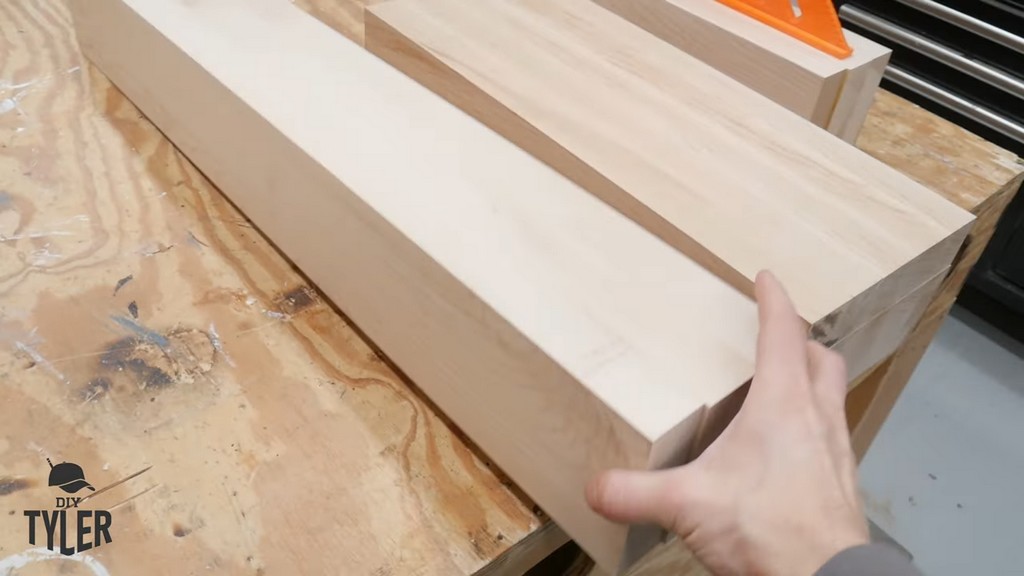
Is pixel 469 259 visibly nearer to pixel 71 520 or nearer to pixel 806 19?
pixel 71 520

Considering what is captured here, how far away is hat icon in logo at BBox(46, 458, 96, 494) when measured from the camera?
60cm

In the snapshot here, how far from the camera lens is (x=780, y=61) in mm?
878

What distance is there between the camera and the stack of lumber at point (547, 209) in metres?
0.55

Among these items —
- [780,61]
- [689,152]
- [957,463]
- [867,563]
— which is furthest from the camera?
[957,463]

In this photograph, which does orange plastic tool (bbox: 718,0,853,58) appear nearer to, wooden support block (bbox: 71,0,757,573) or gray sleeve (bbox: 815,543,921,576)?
wooden support block (bbox: 71,0,757,573)

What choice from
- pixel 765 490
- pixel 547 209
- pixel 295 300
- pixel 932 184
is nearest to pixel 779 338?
pixel 765 490

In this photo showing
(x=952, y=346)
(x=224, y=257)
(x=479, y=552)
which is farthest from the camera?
(x=952, y=346)

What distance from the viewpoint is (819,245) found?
644mm

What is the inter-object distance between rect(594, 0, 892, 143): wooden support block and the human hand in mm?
459

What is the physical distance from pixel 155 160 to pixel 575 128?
0.50m

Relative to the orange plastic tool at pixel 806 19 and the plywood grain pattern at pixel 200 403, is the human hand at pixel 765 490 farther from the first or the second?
the orange plastic tool at pixel 806 19

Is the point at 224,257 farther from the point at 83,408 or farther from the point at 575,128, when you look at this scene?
the point at 575,128

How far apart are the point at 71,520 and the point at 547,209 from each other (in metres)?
0.44

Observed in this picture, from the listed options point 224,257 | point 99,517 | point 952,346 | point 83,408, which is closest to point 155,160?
point 224,257
